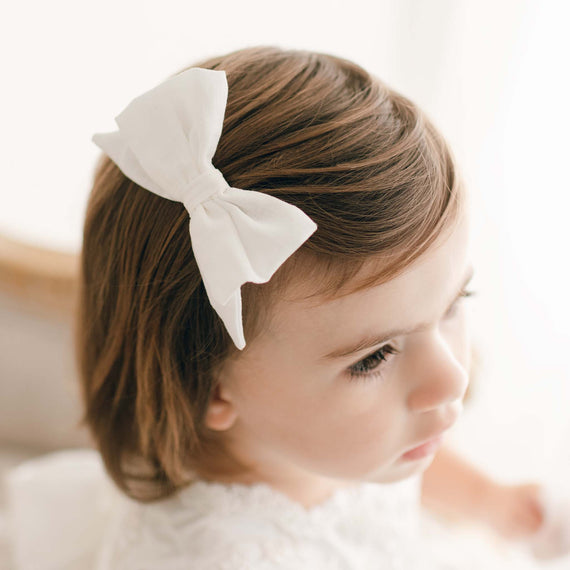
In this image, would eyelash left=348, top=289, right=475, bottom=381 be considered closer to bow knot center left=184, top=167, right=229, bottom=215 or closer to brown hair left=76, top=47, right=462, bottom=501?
brown hair left=76, top=47, right=462, bottom=501

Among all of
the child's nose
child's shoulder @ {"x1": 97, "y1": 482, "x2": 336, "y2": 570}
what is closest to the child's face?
the child's nose

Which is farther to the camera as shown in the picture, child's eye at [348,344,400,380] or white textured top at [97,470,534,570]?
white textured top at [97,470,534,570]

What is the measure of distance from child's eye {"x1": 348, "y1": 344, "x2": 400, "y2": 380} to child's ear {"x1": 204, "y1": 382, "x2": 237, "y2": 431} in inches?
6.3

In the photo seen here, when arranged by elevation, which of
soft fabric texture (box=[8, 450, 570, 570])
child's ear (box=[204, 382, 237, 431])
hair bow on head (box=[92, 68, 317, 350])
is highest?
hair bow on head (box=[92, 68, 317, 350])

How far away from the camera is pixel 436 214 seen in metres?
0.67

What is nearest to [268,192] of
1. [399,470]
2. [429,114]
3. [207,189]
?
[207,189]

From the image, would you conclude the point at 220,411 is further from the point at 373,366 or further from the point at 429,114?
the point at 429,114

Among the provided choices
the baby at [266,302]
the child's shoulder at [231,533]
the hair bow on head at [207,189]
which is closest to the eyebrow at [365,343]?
the baby at [266,302]

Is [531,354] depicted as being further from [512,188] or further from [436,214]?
[436,214]

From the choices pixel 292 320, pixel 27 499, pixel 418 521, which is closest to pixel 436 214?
pixel 292 320

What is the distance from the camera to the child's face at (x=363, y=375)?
2.16 ft

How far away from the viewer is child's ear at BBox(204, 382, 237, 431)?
0.78 m

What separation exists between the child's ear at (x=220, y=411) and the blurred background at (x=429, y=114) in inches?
14.4

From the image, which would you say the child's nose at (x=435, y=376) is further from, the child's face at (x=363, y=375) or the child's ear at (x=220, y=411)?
the child's ear at (x=220, y=411)
